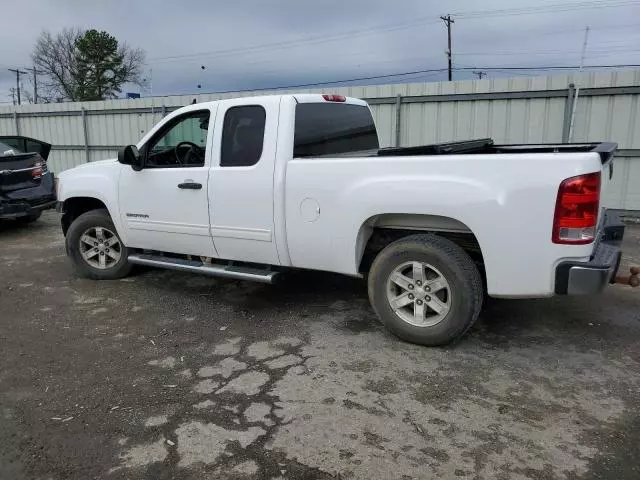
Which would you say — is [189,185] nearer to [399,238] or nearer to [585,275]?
[399,238]

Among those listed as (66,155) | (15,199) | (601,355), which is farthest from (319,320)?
(66,155)

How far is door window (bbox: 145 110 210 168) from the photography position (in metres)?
5.11

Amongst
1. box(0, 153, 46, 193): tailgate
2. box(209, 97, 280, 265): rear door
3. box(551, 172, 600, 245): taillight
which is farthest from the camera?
box(0, 153, 46, 193): tailgate

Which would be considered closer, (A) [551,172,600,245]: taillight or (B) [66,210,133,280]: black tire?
(A) [551,172,600,245]: taillight

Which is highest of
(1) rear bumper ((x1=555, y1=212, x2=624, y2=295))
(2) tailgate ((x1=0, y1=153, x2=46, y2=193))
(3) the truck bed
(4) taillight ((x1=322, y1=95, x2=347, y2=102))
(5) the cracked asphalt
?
(4) taillight ((x1=322, y1=95, x2=347, y2=102))

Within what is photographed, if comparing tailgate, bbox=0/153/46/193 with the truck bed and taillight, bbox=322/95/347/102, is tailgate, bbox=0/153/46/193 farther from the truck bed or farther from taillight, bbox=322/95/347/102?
the truck bed

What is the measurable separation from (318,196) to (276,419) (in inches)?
71.8

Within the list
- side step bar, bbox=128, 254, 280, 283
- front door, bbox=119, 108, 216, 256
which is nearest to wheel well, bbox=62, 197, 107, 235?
front door, bbox=119, 108, 216, 256

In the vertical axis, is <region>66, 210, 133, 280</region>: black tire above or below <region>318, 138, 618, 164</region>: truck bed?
below

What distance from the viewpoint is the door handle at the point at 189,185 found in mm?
4945

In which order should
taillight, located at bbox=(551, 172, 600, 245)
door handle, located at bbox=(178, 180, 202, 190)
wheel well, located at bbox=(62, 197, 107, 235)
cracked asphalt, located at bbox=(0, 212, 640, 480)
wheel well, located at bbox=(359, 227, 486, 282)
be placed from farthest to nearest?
wheel well, located at bbox=(62, 197, 107, 235) → door handle, located at bbox=(178, 180, 202, 190) → wheel well, located at bbox=(359, 227, 486, 282) → taillight, located at bbox=(551, 172, 600, 245) → cracked asphalt, located at bbox=(0, 212, 640, 480)

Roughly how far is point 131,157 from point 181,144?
511mm

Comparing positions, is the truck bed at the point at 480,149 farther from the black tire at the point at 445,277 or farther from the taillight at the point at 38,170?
the taillight at the point at 38,170

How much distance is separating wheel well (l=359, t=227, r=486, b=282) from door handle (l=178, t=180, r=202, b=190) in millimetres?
1676
